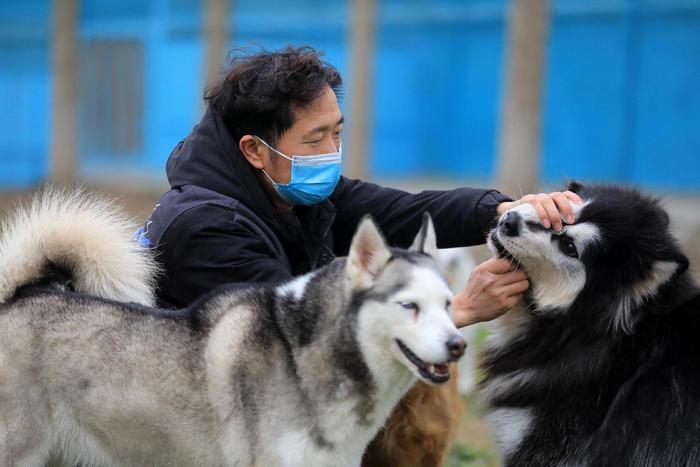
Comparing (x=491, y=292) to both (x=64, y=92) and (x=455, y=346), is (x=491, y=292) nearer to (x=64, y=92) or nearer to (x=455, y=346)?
(x=455, y=346)

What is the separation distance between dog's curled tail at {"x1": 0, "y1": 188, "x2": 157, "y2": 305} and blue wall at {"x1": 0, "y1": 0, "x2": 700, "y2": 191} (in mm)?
10521

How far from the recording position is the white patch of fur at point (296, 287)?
3.10 meters

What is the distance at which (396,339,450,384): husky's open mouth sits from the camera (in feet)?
9.11

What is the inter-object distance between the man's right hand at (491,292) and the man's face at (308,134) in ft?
2.58

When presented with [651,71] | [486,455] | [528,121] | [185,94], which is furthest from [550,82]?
[486,455]

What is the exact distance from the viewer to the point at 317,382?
9.78 ft

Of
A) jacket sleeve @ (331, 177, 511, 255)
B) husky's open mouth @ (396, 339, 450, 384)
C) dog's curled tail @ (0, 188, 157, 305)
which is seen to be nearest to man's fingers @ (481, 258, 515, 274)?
jacket sleeve @ (331, 177, 511, 255)

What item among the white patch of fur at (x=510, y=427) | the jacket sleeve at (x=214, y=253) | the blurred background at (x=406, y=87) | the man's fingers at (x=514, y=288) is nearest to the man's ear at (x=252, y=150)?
the jacket sleeve at (x=214, y=253)

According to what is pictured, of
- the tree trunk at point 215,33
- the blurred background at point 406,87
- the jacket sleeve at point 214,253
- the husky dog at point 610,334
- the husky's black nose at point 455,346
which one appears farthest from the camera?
the tree trunk at point 215,33

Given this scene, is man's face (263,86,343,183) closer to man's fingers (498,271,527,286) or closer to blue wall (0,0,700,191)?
man's fingers (498,271,527,286)

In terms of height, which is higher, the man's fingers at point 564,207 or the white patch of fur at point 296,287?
the man's fingers at point 564,207

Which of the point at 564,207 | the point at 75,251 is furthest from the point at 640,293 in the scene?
the point at 75,251

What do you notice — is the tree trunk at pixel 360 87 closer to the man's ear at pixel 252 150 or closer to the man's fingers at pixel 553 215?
the man's ear at pixel 252 150

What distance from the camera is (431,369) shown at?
9.12 ft
